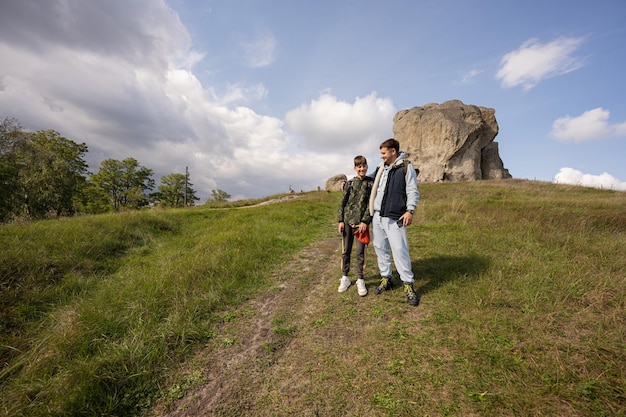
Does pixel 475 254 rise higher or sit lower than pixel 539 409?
higher

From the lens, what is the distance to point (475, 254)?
5840 mm

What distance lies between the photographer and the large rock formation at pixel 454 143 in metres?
33.2

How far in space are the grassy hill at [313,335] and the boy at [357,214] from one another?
401 millimetres

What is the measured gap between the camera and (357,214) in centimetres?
465

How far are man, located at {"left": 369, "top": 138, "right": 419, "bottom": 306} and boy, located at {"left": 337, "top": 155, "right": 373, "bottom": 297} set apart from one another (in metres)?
0.18

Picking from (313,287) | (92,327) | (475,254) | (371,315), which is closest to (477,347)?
(371,315)

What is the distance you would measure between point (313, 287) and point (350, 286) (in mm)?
822

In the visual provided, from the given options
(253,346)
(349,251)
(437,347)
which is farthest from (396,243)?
(253,346)

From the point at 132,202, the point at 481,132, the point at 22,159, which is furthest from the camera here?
the point at 132,202

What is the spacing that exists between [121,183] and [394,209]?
179 ft

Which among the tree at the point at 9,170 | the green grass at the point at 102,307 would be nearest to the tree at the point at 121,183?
the tree at the point at 9,170

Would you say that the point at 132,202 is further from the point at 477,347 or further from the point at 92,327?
the point at 477,347

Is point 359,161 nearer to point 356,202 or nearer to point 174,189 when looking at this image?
point 356,202

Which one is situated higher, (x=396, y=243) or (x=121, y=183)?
(x=121, y=183)
